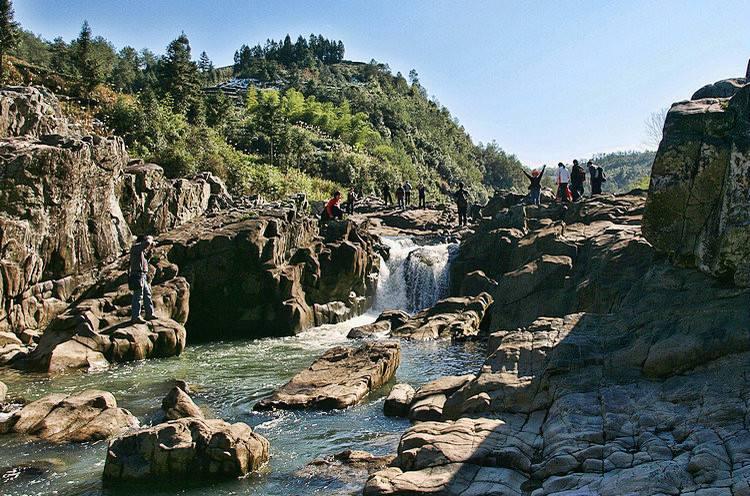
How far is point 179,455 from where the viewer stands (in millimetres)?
10070

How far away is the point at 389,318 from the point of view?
1049 inches

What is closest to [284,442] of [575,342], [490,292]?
[575,342]

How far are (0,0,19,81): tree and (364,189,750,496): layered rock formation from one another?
42514mm

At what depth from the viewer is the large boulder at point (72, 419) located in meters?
12.0

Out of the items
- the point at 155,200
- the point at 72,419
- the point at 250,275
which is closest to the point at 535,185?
the point at 250,275

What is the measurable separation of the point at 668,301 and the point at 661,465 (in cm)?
506

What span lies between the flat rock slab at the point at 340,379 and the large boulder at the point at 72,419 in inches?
113

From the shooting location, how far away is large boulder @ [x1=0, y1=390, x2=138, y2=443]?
12.0m

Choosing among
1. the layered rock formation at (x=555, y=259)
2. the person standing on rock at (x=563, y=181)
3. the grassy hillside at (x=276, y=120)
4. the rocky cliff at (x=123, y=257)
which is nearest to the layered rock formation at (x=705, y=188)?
the layered rock formation at (x=555, y=259)

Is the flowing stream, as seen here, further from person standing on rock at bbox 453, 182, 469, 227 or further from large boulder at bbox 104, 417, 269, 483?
person standing on rock at bbox 453, 182, 469, 227

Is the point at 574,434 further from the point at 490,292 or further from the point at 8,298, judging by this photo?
the point at 490,292

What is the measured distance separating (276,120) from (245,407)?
45639 mm

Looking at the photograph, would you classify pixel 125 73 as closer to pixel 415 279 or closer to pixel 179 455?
pixel 415 279

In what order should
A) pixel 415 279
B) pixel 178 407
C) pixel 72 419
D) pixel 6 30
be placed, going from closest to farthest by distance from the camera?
pixel 72 419 < pixel 178 407 < pixel 415 279 < pixel 6 30
